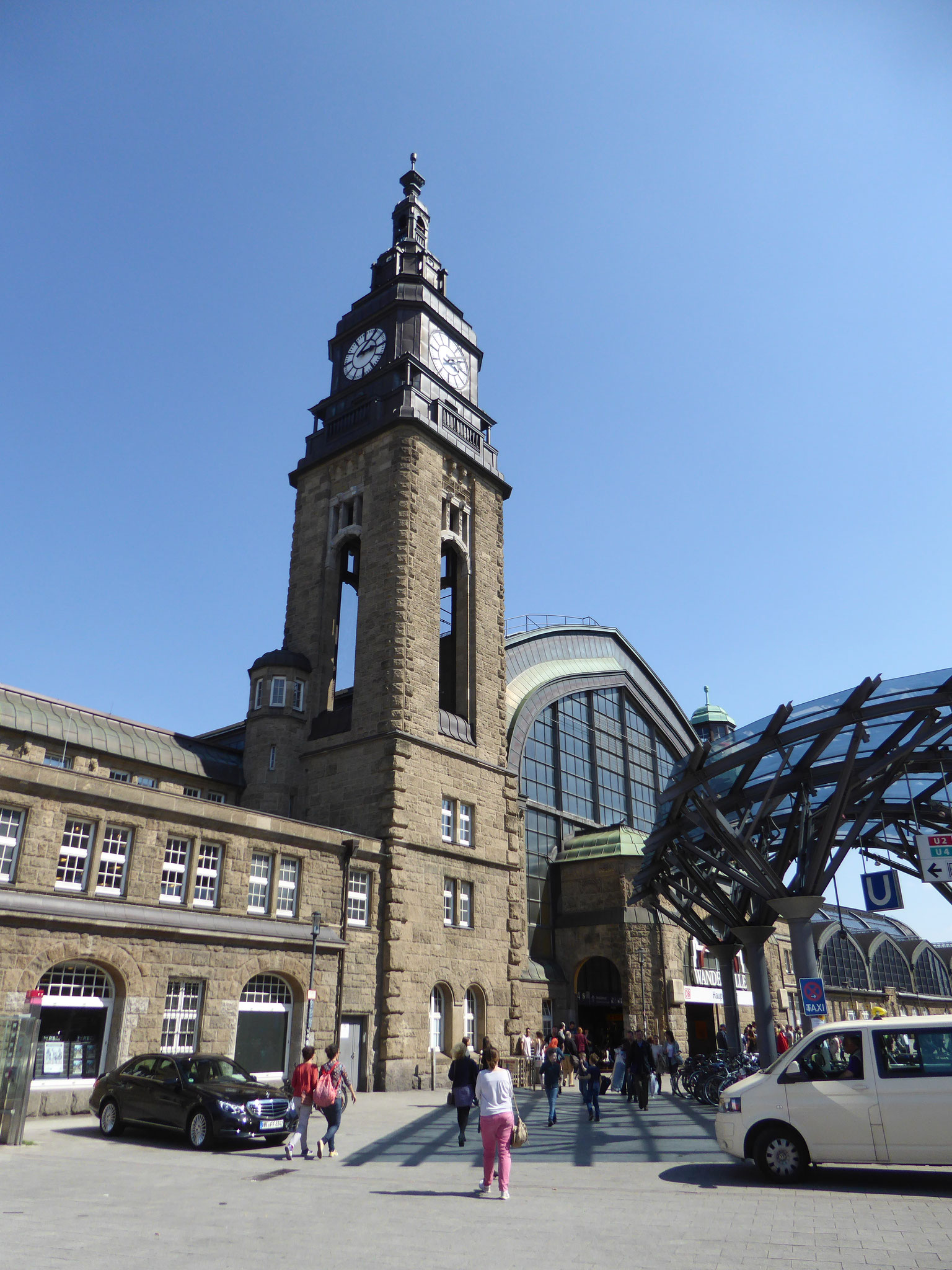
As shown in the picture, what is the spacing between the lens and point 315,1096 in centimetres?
1321

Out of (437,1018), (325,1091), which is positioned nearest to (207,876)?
(437,1018)

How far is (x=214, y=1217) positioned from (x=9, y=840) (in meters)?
12.4

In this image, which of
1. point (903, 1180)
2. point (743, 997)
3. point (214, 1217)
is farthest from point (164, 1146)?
point (743, 997)

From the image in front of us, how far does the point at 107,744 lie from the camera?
2858cm

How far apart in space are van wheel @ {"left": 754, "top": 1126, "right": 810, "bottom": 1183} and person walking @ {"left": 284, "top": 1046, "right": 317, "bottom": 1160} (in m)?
6.28

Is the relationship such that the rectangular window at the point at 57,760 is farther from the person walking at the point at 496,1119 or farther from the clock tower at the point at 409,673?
the person walking at the point at 496,1119

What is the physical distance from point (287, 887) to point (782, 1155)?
16.4 meters

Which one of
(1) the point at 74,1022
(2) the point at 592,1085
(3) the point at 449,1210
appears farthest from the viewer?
(1) the point at 74,1022

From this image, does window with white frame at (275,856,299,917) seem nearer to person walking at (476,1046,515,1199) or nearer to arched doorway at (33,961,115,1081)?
arched doorway at (33,961,115,1081)

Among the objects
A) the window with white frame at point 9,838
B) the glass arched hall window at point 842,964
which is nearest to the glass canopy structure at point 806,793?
the window with white frame at point 9,838

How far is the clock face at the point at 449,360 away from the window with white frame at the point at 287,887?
867 inches

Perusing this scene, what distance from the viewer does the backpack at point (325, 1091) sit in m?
13.1

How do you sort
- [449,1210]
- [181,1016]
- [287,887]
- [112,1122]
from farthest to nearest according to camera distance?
[287,887]
[181,1016]
[112,1122]
[449,1210]

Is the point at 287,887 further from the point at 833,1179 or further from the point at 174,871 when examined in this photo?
the point at 833,1179
